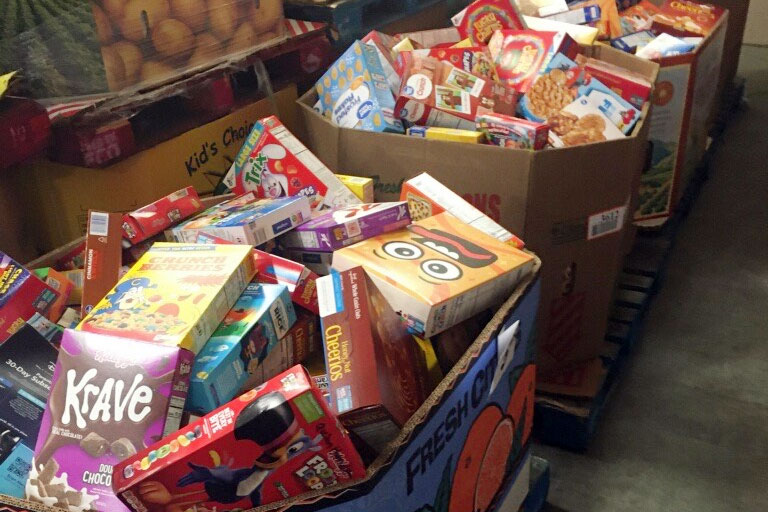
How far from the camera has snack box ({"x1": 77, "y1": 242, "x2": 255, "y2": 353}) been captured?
920 mm

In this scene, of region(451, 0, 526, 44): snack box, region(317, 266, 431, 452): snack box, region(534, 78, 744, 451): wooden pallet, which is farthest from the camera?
region(451, 0, 526, 44): snack box

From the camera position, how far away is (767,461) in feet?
5.68

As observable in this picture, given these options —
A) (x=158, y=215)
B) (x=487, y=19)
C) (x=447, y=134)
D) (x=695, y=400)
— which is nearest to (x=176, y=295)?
(x=158, y=215)

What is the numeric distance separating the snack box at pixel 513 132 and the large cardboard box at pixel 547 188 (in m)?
0.05

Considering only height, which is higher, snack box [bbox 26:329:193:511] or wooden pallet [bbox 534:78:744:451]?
snack box [bbox 26:329:193:511]

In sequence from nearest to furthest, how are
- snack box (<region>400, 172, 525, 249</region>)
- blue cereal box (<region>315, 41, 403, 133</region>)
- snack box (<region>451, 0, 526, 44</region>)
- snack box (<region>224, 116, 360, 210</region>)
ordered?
snack box (<region>400, 172, 525, 249</region>)
snack box (<region>224, 116, 360, 210</region>)
blue cereal box (<region>315, 41, 403, 133</region>)
snack box (<region>451, 0, 526, 44</region>)

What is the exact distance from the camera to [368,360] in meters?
0.92

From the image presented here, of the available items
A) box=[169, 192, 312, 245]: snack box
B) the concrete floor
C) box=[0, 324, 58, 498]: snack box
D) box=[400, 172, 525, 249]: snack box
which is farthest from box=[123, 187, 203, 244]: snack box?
the concrete floor

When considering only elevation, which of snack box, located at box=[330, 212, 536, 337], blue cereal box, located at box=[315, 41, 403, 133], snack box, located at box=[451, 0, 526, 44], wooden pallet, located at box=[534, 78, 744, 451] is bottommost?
wooden pallet, located at box=[534, 78, 744, 451]

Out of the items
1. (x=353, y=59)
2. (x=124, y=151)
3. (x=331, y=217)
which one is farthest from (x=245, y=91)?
(x=331, y=217)

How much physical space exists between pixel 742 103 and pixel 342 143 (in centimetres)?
321

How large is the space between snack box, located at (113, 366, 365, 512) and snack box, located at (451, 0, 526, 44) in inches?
59.1

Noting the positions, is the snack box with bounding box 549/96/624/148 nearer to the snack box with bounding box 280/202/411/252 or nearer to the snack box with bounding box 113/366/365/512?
the snack box with bounding box 280/202/411/252

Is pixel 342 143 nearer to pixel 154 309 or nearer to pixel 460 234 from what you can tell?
pixel 460 234
